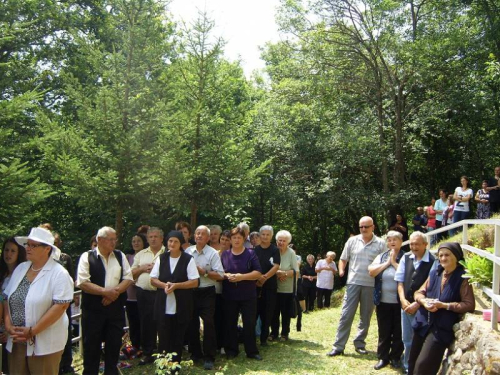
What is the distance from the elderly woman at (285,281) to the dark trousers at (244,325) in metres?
0.93

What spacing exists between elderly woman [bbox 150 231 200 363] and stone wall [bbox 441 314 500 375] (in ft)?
10.1

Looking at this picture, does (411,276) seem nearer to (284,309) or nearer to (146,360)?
(284,309)

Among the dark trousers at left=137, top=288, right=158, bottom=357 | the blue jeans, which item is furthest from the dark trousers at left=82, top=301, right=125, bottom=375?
the blue jeans

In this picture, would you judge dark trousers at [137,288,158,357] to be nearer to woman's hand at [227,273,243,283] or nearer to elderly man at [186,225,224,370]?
elderly man at [186,225,224,370]

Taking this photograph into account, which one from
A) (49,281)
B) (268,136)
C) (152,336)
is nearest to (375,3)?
(268,136)

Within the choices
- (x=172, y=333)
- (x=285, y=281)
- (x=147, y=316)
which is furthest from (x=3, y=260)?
(x=285, y=281)

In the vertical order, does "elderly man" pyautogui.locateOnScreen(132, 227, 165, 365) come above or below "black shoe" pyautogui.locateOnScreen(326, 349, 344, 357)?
above

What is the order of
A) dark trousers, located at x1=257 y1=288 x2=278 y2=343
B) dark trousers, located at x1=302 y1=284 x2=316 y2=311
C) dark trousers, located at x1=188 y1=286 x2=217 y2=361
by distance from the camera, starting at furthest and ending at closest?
1. dark trousers, located at x1=302 y1=284 x2=316 y2=311
2. dark trousers, located at x1=257 y1=288 x2=278 y2=343
3. dark trousers, located at x1=188 y1=286 x2=217 y2=361

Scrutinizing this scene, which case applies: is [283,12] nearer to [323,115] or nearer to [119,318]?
→ [323,115]

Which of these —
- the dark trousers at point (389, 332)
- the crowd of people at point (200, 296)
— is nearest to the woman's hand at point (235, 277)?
the crowd of people at point (200, 296)

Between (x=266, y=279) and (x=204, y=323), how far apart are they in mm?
1277

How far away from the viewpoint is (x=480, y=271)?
16.6 feet

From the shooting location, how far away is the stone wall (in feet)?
13.9

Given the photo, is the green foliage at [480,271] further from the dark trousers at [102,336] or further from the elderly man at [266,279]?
the dark trousers at [102,336]
